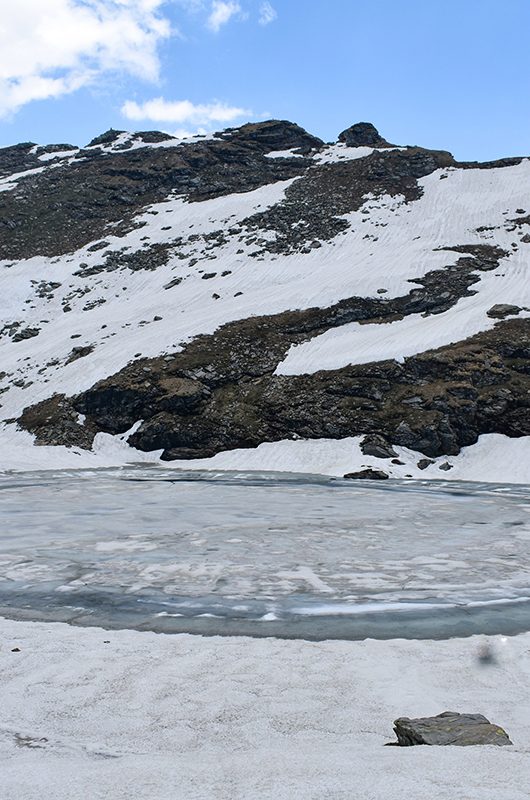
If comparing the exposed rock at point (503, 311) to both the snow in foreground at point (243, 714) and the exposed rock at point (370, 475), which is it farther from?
the snow in foreground at point (243, 714)

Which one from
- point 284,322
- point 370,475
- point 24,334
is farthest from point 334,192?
point 370,475

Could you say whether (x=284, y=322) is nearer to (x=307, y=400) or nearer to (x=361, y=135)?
(x=307, y=400)

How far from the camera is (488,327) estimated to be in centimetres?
3600

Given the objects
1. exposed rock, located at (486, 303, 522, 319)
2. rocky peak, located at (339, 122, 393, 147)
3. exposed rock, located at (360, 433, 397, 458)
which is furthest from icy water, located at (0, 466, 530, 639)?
rocky peak, located at (339, 122, 393, 147)

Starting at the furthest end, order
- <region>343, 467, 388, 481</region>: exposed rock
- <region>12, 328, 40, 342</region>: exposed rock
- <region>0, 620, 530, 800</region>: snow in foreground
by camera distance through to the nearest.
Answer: <region>12, 328, 40, 342</region>: exposed rock → <region>343, 467, 388, 481</region>: exposed rock → <region>0, 620, 530, 800</region>: snow in foreground

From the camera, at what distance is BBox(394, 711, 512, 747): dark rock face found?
4.33m

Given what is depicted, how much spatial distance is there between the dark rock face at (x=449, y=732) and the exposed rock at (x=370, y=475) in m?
21.2

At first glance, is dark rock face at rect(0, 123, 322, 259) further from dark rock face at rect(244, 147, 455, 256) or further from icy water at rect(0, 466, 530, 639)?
icy water at rect(0, 466, 530, 639)

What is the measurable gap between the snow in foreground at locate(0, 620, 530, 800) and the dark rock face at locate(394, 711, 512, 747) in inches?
6.6

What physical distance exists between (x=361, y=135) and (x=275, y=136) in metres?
12.7

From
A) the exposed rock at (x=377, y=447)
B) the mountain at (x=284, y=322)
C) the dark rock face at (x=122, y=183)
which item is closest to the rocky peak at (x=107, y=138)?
the dark rock face at (x=122, y=183)

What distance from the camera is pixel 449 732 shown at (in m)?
4.46

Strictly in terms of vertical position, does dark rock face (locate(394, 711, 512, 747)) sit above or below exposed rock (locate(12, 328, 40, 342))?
below

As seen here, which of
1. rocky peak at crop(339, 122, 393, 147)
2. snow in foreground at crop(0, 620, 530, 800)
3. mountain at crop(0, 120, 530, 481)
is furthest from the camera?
rocky peak at crop(339, 122, 393, 147)
